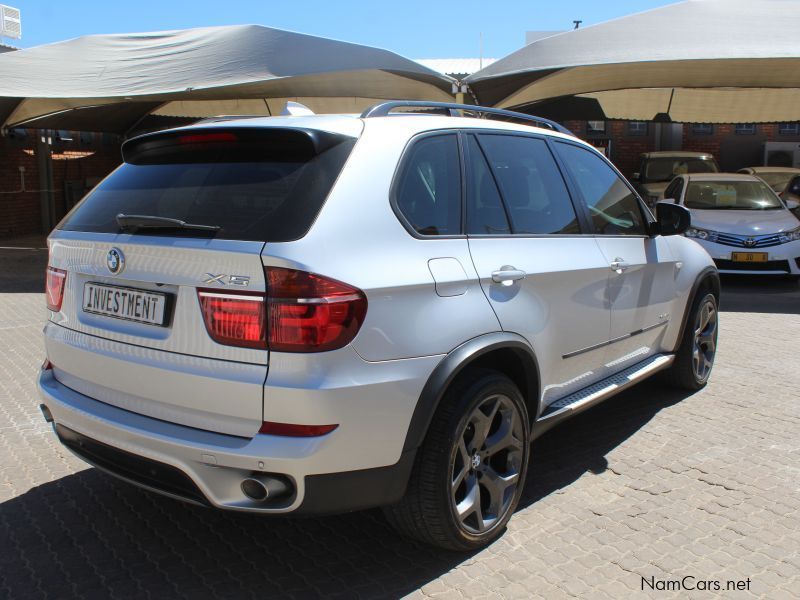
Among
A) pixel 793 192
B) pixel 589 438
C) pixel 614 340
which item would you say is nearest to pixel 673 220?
pixel 614 340

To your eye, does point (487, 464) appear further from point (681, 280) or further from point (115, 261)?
point (681, 280)

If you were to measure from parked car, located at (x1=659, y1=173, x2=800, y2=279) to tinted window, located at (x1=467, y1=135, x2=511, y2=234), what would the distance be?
804 centimetres

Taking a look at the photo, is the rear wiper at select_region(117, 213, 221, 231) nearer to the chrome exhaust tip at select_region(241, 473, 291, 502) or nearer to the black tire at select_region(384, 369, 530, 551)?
the chrome exhaust tip at select_region(241, 473, 291, 502)

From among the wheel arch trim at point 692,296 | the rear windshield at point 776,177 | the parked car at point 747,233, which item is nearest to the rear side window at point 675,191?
the parked car at point 747,233

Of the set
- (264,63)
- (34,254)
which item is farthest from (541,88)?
A: (34,254)

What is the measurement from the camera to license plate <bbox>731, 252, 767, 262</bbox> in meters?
10.5

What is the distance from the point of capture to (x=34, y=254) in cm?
1455

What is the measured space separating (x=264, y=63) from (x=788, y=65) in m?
8.49

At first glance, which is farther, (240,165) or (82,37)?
(82,37)

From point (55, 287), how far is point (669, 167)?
17330mm

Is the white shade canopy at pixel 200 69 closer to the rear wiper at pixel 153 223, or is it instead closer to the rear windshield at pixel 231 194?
the rear windshield at pixel 231 194

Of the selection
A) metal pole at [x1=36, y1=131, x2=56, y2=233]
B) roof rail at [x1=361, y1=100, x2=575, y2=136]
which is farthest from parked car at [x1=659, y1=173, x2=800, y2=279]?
metal pole at [x1=36, y1=131, x2=56, y2=233]

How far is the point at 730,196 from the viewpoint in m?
11.9

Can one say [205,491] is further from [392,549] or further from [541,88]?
[541,88]
